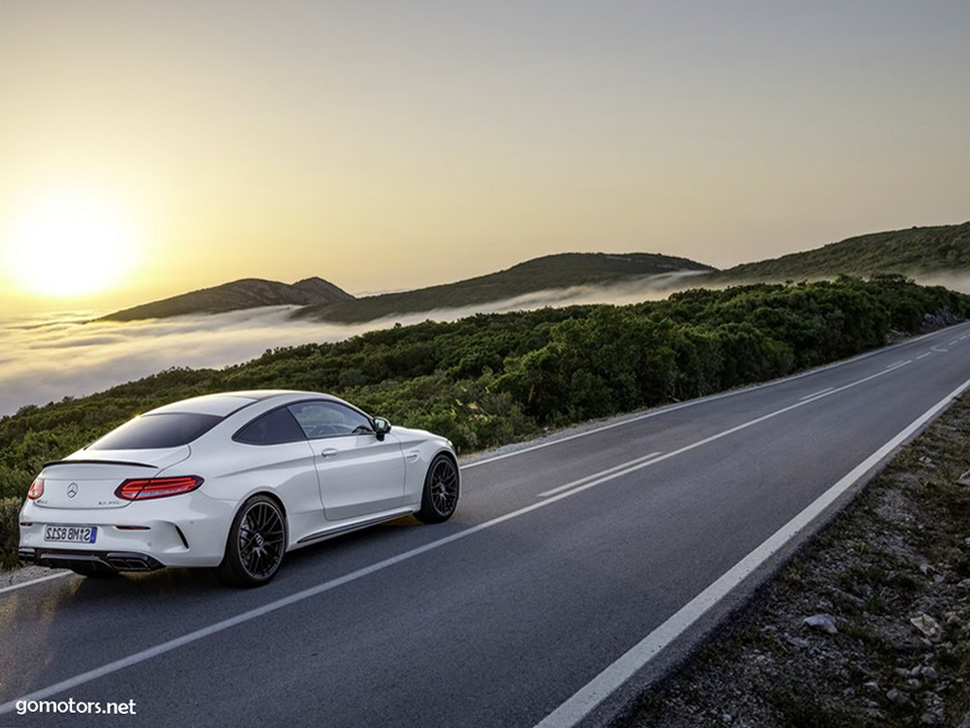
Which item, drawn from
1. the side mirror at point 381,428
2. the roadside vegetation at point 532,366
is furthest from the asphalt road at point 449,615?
the roadside vegetation at point 532,366

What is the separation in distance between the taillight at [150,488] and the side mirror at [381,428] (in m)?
2.24

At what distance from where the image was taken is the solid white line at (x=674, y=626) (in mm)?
4645

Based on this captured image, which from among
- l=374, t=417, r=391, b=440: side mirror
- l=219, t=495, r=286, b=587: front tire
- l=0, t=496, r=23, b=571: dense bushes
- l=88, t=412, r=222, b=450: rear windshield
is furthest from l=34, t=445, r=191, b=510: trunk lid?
l=0, t=496, r=23, b=571: dense bushes

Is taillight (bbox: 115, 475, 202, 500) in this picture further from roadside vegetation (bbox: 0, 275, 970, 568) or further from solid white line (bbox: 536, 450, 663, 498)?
solid white line (bbox: 536, 450, 663, 498)

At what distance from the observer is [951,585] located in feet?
24.7

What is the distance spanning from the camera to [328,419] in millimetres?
8125

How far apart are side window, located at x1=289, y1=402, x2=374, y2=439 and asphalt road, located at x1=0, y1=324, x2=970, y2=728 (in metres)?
1.11

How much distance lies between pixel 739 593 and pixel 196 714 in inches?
161

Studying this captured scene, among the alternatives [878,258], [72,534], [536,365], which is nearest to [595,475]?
[72,534]

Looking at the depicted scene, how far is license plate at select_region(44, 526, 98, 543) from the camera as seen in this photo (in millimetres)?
6352

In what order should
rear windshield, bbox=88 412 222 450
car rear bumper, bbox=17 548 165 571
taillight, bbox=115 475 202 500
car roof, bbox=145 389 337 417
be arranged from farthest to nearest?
1. car roof, bbox=145 389 337 417
2. rear windshield, bbox=88 412 222 450
3. taillight, bbox=115 475 202 500
4. car rear bumper, bbox=17 548 165 571

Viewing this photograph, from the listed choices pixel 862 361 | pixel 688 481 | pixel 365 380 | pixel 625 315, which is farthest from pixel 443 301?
pixel 688 481

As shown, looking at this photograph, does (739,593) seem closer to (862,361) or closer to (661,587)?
(661,587)

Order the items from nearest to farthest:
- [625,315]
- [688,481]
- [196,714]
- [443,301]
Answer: [196,714] → [688,481] → [625,315] → [443,301]
